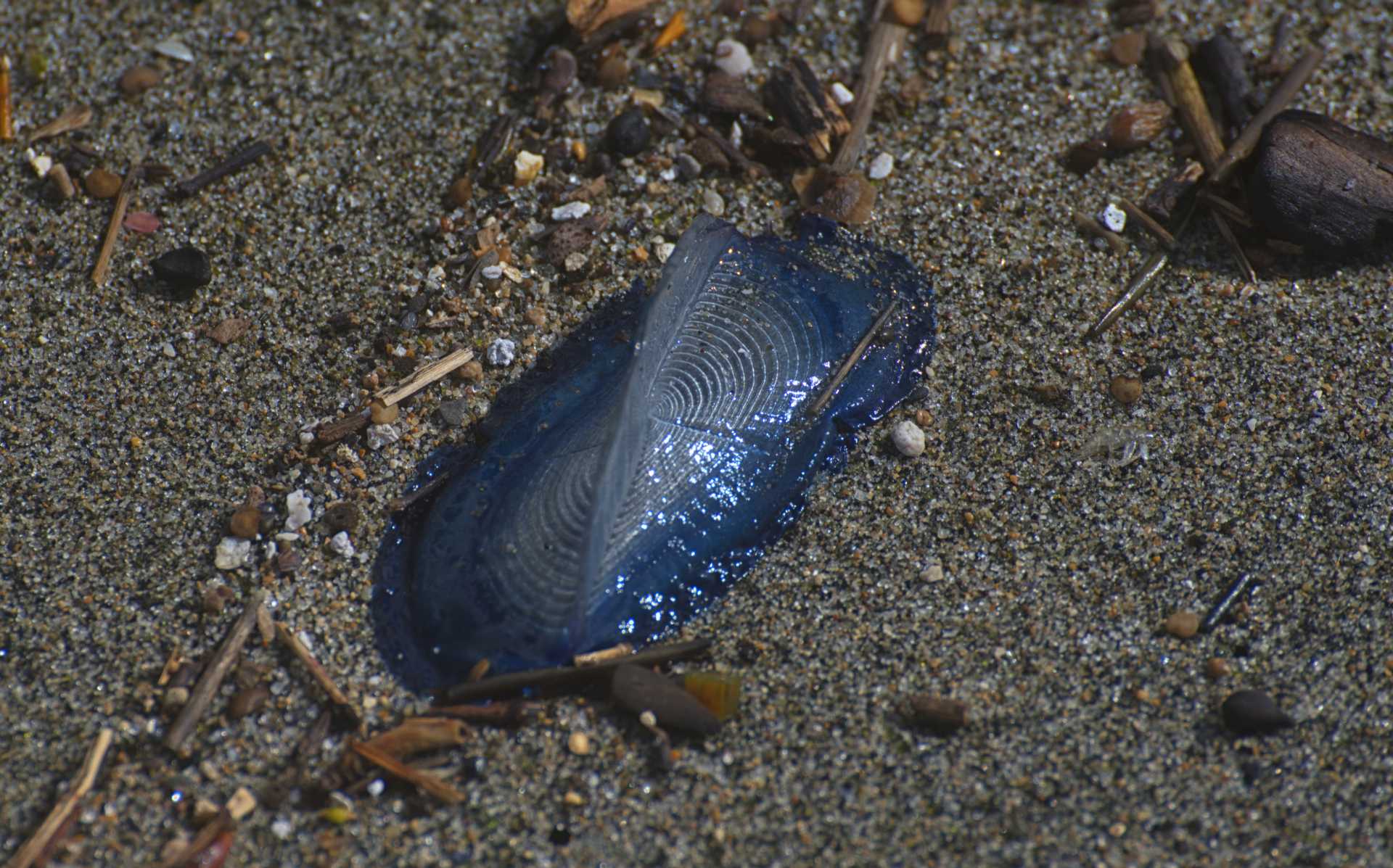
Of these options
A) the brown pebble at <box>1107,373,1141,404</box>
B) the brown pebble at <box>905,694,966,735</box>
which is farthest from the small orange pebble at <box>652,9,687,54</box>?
the brown pebble at <box>905,694,966,735</box>

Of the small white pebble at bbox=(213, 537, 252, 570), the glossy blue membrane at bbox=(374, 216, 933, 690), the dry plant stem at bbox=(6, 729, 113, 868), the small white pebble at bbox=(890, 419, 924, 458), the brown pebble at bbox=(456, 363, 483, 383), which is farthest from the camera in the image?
the brown pebble at bbox=(456, 363, 483, 383)

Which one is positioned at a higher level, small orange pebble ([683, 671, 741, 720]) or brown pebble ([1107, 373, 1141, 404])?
brown pebble ([1107, 373, 1141, 404])

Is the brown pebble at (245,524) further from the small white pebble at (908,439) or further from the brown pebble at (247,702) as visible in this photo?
the small white pebble at (908,439)

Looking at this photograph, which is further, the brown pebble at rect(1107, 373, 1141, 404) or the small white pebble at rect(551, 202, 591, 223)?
the small white pebble at rect(551, 202, 591, 223)

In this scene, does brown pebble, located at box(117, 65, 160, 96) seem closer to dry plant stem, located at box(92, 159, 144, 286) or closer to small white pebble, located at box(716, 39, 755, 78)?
dry plant stem, located at box(92, 159, 144, 286)

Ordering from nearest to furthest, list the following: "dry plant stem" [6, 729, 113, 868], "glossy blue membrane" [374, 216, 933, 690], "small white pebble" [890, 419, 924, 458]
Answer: "dry plant stem" [6, 729, 113, 868] → "glossy blue membrane" [374, 216, 933, 690] → "small white pebble" [890, 419, 924, 458]

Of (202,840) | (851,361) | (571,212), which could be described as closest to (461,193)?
(571,212)

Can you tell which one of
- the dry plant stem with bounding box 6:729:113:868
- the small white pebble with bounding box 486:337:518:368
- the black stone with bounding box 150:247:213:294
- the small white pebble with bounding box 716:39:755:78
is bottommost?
the dry plant stem with bounding box 6:729:113:868

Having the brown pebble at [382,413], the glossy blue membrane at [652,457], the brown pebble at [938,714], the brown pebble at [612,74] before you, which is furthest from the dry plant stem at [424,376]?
the brown pebble at [938,714]
